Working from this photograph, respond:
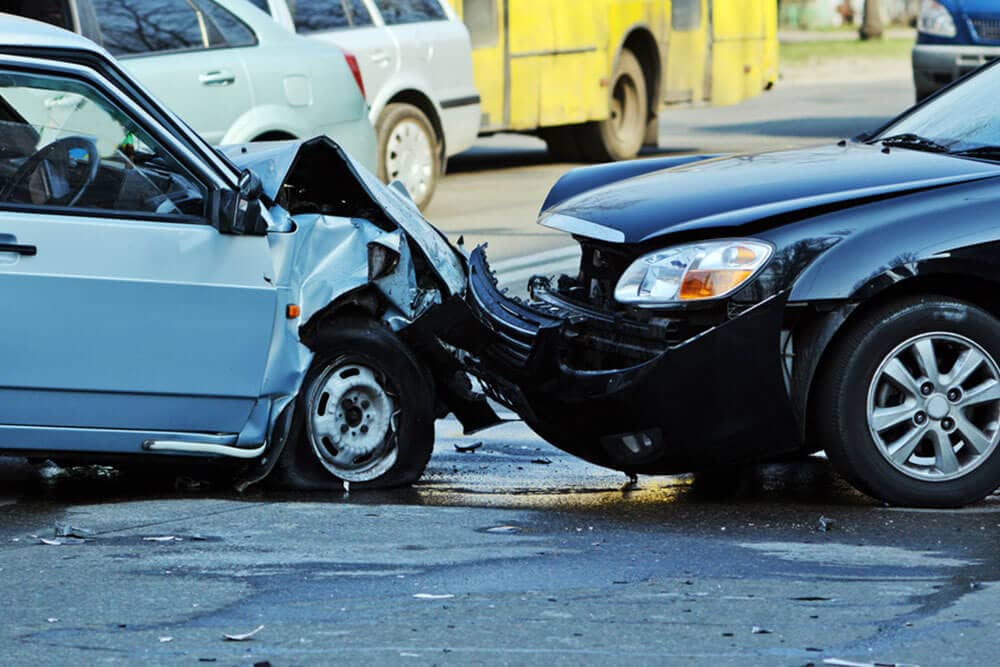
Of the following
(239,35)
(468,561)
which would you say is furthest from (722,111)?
(468,561)

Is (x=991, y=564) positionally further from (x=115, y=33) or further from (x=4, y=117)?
(x=115, y=33)

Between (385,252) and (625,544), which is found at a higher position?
(385,252)

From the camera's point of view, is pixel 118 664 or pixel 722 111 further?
pixel 722 111

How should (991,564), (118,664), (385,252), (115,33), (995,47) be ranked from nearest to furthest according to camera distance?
(118,664), (991,564), (385,252), (115,33), (995,47)

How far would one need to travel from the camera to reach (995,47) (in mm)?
18891

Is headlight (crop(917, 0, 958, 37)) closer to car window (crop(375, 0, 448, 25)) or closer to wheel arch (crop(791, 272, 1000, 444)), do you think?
car window (crop(375, 0, 448, 25))

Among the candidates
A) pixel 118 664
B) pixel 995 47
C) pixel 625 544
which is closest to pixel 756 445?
pixel 625 544

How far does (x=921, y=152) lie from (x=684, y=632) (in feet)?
8.48

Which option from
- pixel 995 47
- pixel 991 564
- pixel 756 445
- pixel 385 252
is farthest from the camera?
pixel 995 47

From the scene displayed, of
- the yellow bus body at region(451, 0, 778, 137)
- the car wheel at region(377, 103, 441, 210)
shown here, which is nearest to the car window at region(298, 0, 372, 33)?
the car wheel at region(377, 103, 441, 210)

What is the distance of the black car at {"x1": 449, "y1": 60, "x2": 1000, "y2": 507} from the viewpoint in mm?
6074

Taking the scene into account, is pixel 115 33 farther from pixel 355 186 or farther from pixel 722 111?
A: pixel 722 111

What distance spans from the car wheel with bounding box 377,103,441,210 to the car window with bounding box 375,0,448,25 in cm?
62

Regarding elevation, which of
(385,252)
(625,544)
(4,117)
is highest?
(4,117)
